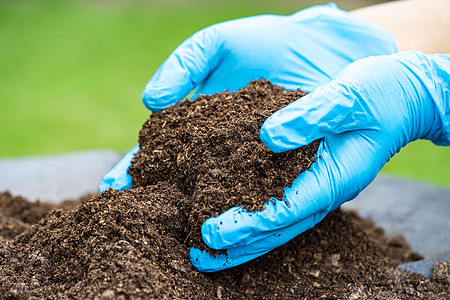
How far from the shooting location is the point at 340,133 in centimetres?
154

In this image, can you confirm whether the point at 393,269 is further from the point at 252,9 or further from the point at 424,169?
the point at 252,9

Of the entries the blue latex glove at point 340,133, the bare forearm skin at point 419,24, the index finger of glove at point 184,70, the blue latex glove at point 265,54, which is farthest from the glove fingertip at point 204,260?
the bare forearm skin at point 419,24

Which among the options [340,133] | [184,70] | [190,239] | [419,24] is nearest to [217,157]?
[190,239]

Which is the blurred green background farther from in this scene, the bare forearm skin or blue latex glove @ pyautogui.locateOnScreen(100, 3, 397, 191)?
blue latex glove @ pyautogui.locateOnScreen(100, 3, 397, 191)

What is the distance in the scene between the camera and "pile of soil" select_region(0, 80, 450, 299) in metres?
1.27

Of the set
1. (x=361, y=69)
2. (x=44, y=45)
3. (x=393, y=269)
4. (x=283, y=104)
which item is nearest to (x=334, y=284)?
(x=393, y=269)


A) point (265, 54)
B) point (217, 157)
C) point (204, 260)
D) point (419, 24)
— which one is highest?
point (265, 54)

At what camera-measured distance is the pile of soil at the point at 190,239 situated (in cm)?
127

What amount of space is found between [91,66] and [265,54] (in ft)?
15.3

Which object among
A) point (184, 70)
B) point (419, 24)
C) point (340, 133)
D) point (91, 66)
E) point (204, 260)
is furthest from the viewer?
point (91, 66)

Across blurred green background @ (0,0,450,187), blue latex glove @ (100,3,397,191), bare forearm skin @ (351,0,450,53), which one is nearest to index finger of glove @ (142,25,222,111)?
blue latex glove @ (100,3,397,191)

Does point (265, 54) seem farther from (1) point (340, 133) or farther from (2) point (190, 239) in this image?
(2) point (190, 239)

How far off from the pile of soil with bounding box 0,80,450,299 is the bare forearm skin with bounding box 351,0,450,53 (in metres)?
0.94

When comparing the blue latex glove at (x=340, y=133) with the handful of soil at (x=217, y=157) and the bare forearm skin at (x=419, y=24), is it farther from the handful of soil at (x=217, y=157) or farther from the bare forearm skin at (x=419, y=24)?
the bare forearm skin at (x=419, y=24)
